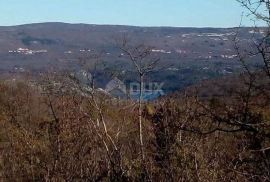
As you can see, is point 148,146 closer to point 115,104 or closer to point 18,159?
point 18,159

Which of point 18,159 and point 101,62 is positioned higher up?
point 101,62

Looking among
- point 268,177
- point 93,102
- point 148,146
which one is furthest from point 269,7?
point 93,102

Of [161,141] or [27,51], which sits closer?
[161,141]

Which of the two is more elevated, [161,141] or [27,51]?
[161,141]

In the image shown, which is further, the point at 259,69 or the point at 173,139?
Result: the point at 173,139

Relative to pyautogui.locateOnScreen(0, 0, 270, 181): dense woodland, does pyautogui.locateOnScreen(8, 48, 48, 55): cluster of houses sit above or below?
below

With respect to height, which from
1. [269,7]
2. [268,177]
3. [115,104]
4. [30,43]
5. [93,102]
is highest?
[269,7]

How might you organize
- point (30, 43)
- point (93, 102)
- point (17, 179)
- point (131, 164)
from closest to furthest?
point (131, 164) → point (17, 179) → point (93, 102) → point (30, 43)

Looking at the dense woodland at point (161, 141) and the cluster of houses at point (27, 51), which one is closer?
the dense woodland at point (161, 141)

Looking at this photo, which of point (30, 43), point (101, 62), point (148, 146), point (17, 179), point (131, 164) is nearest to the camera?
point (131, 164)

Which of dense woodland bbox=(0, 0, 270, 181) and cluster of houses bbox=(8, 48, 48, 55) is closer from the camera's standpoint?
dense woodland bbox=(0, 0, 270, 181)

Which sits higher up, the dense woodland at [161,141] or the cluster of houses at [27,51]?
the dense woodland at [161,141]
